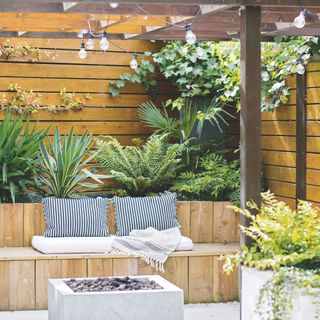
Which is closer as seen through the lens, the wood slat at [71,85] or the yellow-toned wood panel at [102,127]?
the wood slat at [71,85]

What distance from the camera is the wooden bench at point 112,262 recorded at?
7668 millimetres

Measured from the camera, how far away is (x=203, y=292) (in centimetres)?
803

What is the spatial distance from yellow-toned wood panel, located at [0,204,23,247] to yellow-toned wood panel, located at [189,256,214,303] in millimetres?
1552

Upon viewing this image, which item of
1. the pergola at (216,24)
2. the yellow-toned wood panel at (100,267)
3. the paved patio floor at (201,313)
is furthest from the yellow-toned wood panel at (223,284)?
the pergola at (216,24)

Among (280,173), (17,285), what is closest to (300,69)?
(280,173)

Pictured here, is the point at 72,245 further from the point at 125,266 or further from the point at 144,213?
the point at 144,213

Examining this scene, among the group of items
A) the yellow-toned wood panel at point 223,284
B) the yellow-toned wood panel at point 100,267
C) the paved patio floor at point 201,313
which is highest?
the yellow-toned wood panel at point 100,267

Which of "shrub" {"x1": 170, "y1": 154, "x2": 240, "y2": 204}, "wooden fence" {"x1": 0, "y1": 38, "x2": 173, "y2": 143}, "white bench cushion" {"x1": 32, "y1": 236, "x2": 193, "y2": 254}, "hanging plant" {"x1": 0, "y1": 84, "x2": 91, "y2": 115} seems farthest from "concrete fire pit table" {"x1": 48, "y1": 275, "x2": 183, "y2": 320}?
"wooden fence" {"x1": 0, "y1": 38, "x2": 173, "y2": 143}

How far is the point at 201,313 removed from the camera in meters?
7.59

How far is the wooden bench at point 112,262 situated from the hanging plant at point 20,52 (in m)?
1.90

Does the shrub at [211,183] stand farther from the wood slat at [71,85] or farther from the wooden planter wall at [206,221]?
the wood slat at [71,85]

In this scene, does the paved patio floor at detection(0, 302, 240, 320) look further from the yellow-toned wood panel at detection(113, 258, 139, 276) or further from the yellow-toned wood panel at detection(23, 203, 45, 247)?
the yellow-toned wood panel at detection(23, 203, 45, 247)

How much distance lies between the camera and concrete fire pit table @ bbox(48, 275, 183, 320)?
602cm

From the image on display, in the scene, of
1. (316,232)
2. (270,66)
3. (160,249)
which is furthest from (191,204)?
(316,232)
